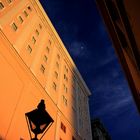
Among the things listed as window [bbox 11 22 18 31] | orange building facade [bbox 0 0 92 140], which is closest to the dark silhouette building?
orange building facade [bbox 0 0 92 140]

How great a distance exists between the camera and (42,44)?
2555 cm

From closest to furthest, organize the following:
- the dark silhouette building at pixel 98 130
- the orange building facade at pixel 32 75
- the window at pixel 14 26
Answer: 1. the orange building facade at pixel 32 75
2. the window at pixel 14 26
3. the dark silhouette building at pixel 98 130

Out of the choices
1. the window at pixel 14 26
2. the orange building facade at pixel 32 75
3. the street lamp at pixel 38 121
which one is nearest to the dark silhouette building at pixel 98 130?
the orange building facade at pixel 32 75

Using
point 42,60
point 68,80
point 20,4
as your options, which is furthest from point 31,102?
point 68,80

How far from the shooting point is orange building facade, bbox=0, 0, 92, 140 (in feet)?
50.2

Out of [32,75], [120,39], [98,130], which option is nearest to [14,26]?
[32,75]

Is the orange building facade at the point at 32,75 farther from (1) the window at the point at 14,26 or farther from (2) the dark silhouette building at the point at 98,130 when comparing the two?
(2) the dark silhouette building at the point at 98,130

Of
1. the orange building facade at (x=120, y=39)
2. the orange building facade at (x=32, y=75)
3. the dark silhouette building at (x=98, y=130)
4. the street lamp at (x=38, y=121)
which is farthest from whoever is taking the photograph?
the dark silhouette building at (x=98, y=130)

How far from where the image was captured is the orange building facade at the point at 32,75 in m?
15.3

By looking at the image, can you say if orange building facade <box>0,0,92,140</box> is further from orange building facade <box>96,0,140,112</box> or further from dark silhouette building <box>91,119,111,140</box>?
dark silhouette building <box>91,119,111,140</box>

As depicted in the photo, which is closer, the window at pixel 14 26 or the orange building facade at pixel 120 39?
the orange building facade at pixel 120 39

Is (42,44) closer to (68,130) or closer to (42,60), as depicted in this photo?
(42,60)

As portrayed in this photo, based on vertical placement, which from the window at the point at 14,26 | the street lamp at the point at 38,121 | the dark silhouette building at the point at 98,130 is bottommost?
the dark silhouette building at the point at 98,130

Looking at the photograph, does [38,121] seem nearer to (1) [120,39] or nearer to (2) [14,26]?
(1) [120,39]
